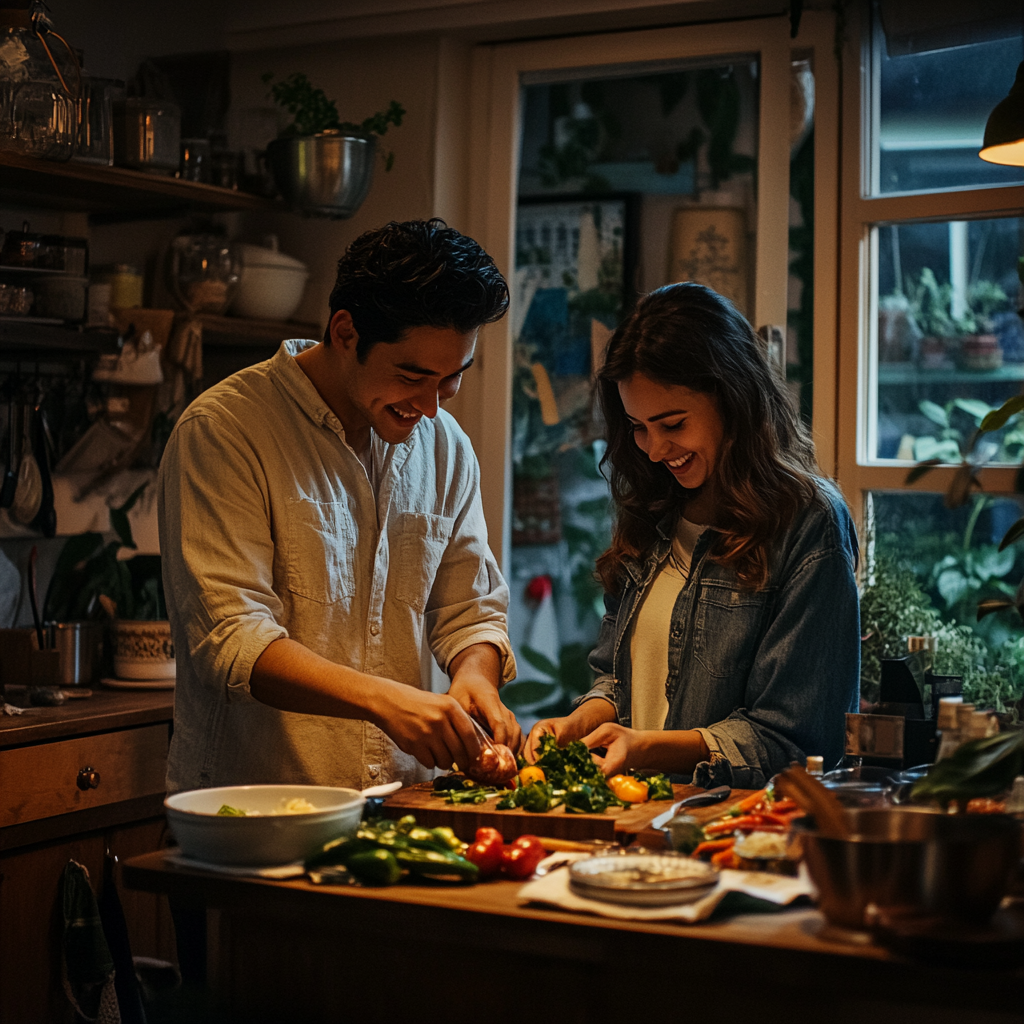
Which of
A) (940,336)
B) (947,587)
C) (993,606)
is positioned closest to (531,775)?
(993,606)

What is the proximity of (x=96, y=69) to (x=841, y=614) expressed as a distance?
2.52 metres

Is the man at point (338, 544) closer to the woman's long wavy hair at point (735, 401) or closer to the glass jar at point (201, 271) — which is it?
the woman's long wavy hair at point (735, 401)

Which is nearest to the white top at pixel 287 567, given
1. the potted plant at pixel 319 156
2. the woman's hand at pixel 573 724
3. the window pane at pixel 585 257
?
the woman's hand at pixel 573 724

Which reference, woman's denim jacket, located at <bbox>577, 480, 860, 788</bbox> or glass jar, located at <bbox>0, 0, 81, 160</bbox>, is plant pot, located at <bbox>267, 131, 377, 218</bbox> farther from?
woman's denim jacket, located at <bbox>577, 480, 860, 788</bbox>

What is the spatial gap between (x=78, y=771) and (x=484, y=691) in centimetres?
105

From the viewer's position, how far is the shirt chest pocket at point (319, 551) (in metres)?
1.99

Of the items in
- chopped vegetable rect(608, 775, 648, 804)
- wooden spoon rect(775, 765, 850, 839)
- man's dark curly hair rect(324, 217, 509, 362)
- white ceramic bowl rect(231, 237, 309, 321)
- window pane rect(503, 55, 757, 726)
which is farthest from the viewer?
window pane rect(503, 55, 757, 726)

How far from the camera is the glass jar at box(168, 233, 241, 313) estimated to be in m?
3.20

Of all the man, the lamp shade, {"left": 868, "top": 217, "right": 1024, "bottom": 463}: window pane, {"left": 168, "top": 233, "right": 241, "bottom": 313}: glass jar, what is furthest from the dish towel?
the lamp shade

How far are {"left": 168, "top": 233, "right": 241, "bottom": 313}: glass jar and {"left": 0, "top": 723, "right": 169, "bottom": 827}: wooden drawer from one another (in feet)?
3.74

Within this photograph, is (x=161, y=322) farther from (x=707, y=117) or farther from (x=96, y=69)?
(x=707, y=117)

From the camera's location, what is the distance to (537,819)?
5.13ft

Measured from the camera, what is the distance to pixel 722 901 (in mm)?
1223

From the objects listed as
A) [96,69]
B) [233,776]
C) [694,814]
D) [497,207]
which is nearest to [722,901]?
[694,814]
